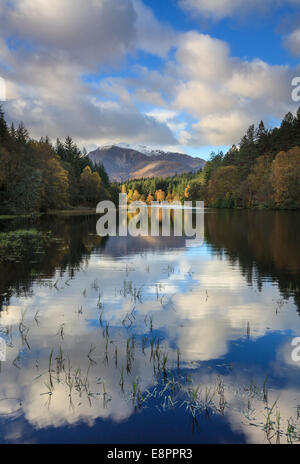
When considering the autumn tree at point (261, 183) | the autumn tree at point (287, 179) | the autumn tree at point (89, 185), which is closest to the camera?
the autumn tree at point (287, 179)

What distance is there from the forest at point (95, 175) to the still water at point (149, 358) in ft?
145

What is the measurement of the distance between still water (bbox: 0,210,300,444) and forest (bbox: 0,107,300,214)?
145 ft

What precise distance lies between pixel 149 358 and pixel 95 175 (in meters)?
117

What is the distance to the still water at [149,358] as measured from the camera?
4961 millimetres

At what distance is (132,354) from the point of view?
24.0 feet

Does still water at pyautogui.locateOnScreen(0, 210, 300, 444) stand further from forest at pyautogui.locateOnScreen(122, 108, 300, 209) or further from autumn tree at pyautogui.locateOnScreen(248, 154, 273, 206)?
autumn tree at pyautogui.locateOnScreen(248, 154, 273, 206)

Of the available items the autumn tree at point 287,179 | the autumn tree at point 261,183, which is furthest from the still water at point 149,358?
the autumn tree at point 261,183

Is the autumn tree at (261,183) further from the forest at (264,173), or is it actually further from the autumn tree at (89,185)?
the autumn tree at (89,185)

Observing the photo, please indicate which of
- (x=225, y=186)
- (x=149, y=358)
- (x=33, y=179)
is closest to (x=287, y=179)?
(x=225, y=186)

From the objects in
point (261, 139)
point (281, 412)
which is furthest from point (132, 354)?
point (261, 139)

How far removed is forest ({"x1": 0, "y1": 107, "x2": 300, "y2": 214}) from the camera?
55.3m

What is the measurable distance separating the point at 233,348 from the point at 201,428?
2889 mm

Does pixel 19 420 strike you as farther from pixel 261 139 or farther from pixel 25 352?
pixel 261 139

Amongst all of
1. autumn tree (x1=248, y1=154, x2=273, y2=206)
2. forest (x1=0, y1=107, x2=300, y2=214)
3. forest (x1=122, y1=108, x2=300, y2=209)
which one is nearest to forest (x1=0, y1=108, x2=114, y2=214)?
forest (x1=0, y1=107, x2=300, y2=214)
